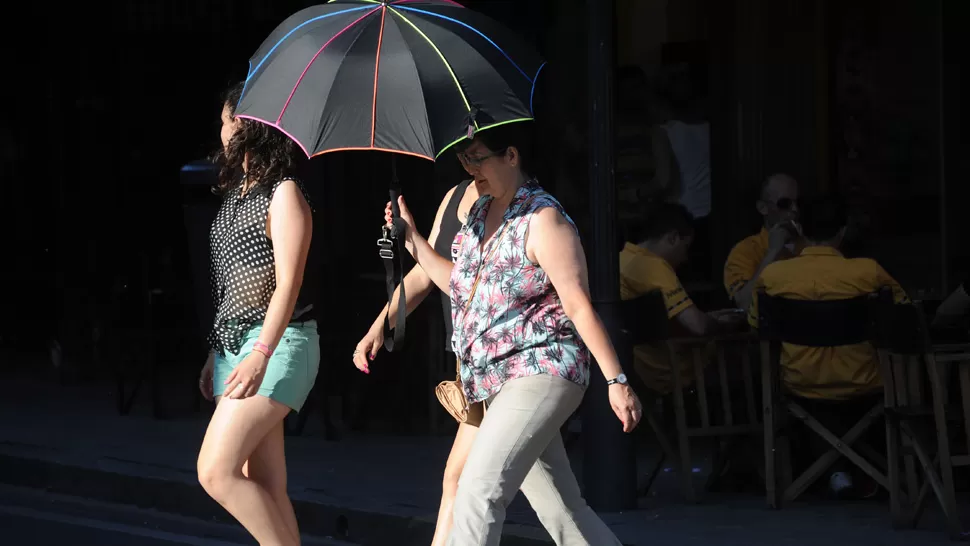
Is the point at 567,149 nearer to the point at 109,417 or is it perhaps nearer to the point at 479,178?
the point at 109,417

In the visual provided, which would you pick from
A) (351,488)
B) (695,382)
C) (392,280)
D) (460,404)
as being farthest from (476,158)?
(351,488)

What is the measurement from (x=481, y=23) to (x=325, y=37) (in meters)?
0.50

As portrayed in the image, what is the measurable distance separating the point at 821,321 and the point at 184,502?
3.34 meters

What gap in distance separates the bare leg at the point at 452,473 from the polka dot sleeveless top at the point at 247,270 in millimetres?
803

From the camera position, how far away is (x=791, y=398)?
738 centimetres

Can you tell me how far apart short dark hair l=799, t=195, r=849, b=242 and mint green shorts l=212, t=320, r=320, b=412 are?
2.91 meters

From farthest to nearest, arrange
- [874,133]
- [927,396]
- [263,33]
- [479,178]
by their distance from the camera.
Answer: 1. [263,33]
2. [874,133]
3. [927,396]
4. [479,178]

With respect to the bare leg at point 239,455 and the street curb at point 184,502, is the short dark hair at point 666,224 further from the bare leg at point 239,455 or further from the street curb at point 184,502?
the bare leg at point 239,455

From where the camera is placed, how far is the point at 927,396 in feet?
24.1

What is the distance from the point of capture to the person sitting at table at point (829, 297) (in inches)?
282

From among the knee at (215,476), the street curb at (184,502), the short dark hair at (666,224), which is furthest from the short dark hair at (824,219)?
the knee at (215,476)

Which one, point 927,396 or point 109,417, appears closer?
point 927,396

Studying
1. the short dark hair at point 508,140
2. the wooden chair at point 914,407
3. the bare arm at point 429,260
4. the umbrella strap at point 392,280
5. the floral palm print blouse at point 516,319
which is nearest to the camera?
the floral palm print blouse at point 516,319

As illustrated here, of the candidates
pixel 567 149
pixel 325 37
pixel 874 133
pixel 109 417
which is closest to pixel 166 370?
pixel 109 417
